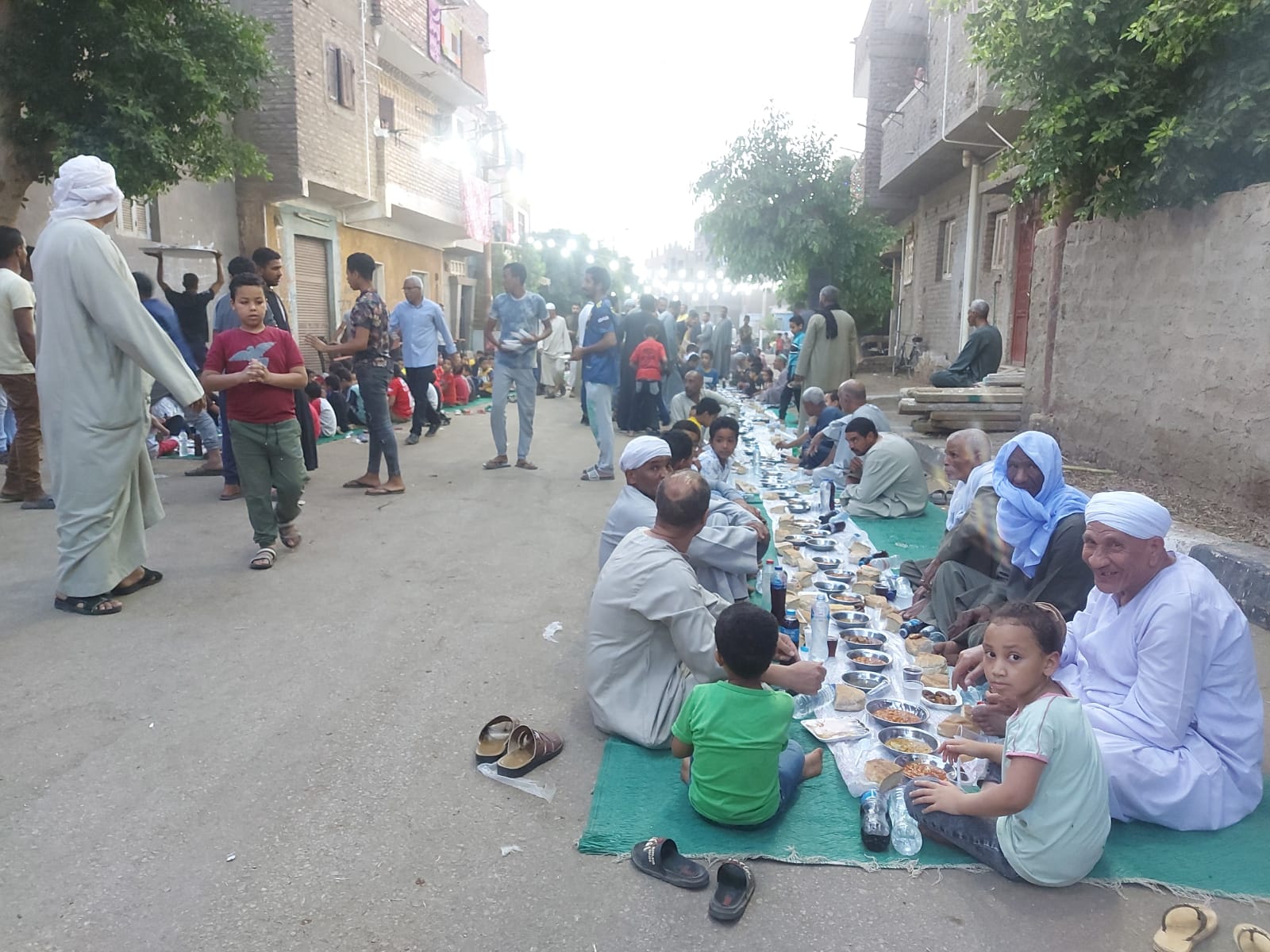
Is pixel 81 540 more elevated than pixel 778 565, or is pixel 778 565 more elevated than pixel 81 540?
pixel 81 540

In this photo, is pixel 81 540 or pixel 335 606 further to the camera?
pixel 335 606

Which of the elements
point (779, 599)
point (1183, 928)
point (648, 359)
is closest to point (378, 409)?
point (648, 359)

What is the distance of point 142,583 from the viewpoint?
4785 millimetres

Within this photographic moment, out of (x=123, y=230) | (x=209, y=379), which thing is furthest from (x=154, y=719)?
(x=123, y=230)

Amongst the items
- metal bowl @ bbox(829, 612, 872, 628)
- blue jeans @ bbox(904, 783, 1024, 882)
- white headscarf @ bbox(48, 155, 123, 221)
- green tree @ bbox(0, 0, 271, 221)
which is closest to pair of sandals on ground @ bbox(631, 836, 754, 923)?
blue jeans @ bbox(904, 783, 1024, 882)

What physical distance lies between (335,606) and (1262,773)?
13.0 ft

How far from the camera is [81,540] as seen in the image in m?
4.29

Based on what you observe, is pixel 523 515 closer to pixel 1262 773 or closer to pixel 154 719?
pixel 154 719

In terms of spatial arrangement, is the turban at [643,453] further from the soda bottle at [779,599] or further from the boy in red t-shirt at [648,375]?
the boy in red t-shirt at [648,375]

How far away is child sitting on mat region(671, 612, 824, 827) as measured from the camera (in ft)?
8.36

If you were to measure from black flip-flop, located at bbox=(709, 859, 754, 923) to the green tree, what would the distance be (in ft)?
28.0

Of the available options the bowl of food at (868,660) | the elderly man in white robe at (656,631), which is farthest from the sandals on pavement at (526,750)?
the bowl of food at (868,660)

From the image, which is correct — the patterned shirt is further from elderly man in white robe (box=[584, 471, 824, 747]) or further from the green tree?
elderly man in white robe (box=[584, 471, 824, 747])

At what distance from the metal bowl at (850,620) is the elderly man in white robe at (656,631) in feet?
4.37
